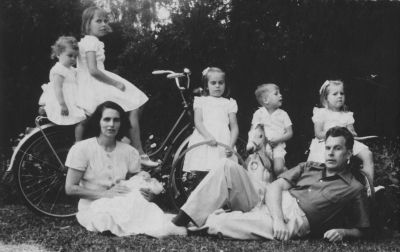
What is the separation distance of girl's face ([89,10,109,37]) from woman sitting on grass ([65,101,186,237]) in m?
0.73

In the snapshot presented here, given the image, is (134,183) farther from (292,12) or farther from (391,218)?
(292,12)

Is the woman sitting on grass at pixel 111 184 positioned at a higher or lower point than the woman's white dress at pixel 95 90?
lower

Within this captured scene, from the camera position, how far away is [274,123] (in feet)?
16.2

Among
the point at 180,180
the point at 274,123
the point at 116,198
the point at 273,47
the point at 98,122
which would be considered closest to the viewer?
the point at 116,198

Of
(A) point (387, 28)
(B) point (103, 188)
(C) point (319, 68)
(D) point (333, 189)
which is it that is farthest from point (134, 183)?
(A) point (387, 28)

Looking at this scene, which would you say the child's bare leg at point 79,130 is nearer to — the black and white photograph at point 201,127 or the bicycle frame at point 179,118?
the black and white photograph at point 201,127

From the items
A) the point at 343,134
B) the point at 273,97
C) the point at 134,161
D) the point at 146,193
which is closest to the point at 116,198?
the point at 146,193

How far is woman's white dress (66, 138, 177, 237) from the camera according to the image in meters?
3.87

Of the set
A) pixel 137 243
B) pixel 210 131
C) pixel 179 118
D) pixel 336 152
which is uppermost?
pixel 179 118

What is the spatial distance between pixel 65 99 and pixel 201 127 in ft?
3.91

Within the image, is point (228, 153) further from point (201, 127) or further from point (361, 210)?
point (361, 210)

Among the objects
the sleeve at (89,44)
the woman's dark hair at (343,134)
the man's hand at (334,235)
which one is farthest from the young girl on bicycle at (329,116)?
the sleeve at (89,44)

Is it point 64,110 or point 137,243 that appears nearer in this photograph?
point 137,243

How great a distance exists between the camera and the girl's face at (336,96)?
477 cm
